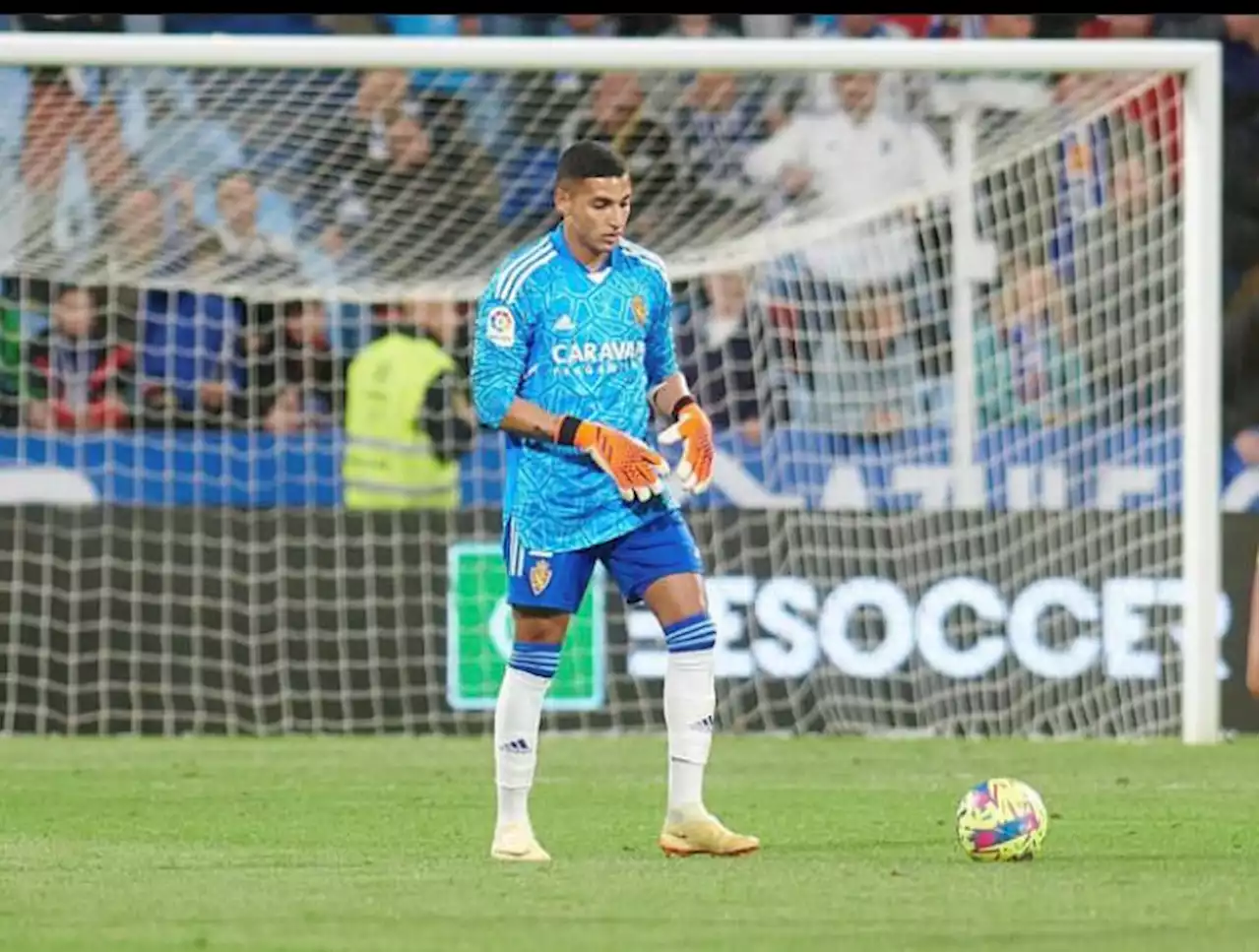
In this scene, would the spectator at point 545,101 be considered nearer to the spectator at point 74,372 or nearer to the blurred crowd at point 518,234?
the blurred crowd at point 518,234

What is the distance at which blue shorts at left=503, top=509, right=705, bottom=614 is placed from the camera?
346 inches

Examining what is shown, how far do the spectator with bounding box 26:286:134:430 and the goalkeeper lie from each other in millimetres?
7573

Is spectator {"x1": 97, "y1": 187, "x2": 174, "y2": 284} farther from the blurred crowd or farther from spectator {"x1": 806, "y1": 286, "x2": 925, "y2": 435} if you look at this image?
spectator {"x1": 806, "y1": 286, "x2": 925, "y2": 435}

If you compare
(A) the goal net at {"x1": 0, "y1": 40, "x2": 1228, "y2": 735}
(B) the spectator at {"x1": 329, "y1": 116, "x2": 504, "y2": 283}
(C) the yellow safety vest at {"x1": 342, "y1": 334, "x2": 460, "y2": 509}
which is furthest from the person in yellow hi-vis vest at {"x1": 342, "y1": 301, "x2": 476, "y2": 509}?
(B) the spectator at {"x1": 329, "y1": 116, "x2": 504, "y2": 283}

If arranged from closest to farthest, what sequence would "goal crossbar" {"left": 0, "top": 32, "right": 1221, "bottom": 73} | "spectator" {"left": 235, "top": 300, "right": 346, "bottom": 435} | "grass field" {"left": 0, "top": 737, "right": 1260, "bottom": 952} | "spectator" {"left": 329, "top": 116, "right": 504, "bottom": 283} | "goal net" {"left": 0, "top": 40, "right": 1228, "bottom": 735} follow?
"grass field" {"left": 0, "top": 737, "right": 1260, "bottom": 952}, "goal crossbar" {"left": 0, "top": 32, "right": 1221, "bottom": 73}, "goal net" {"left": 0, "top": 40, "right": 1228, "bottom": 735}, "spectator" {"left": 235, "top": 300, "right": 346, "bottom": 435}, "spectator" {"left": 329, "top": 116, "right": 504, "bottom": 283}

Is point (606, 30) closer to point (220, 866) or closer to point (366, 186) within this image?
point (366, 186)

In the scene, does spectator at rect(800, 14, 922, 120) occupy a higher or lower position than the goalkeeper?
higher

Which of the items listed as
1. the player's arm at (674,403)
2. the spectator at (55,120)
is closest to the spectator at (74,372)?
the spectator at (55,120)

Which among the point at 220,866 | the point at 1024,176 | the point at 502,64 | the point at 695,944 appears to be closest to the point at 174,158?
the point at 502,64

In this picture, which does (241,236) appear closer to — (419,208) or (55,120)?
(419,208)

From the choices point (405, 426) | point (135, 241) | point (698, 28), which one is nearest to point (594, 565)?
point (405, 426)

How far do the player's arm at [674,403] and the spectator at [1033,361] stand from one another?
734 cm

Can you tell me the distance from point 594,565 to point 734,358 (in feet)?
24.8
